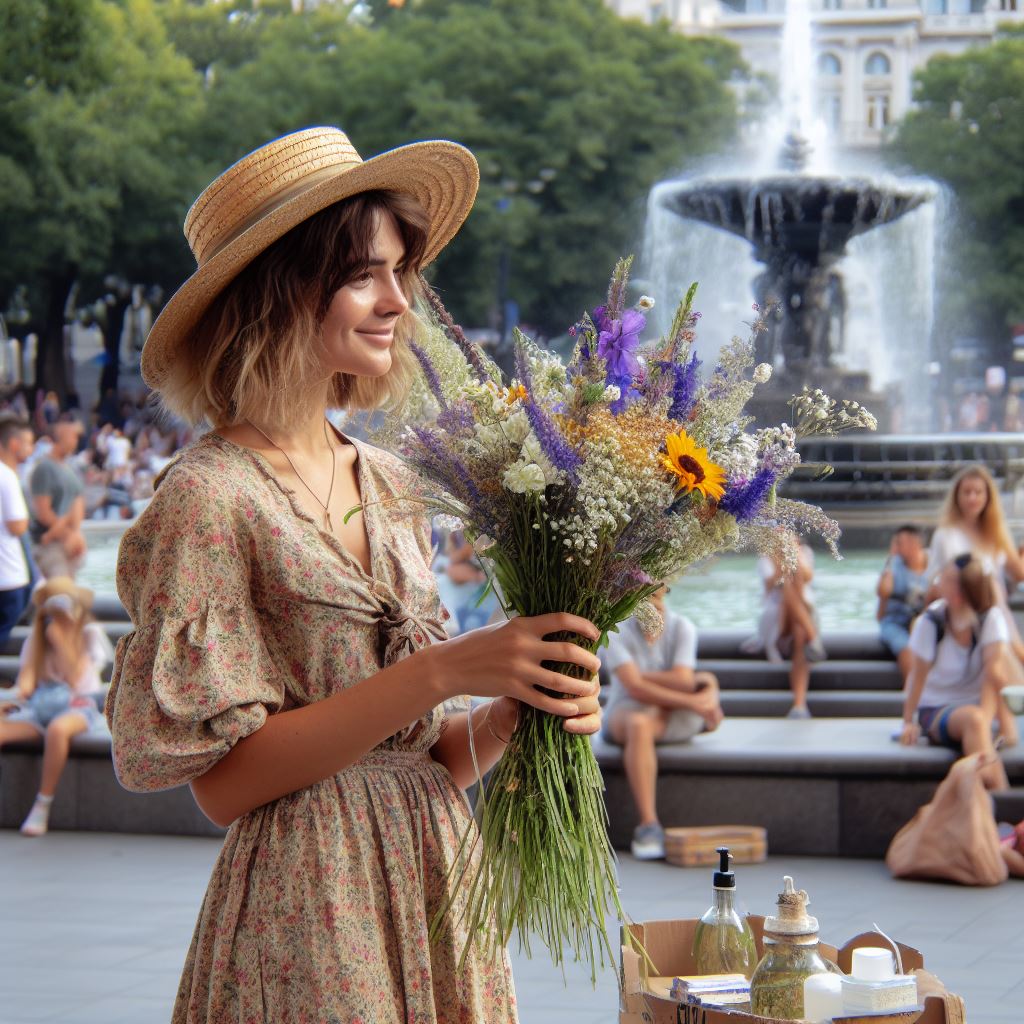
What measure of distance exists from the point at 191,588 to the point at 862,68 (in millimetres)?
84165

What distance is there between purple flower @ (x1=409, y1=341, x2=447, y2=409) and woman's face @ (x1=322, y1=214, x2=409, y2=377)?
100mm

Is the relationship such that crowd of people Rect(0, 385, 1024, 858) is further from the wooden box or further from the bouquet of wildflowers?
the bouquet of wildflowers

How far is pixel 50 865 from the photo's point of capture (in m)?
7.80

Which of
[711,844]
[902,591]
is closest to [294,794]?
[711,844]

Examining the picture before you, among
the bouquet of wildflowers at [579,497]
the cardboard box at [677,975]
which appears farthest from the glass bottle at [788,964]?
the bouquet of wildflowers at [579,497]

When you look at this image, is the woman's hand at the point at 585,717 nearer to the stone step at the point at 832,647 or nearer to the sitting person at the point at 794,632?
the sitting person at the point at 794,632

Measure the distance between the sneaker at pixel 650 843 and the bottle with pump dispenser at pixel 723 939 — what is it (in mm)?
4909

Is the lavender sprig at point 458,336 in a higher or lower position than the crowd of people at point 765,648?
higher

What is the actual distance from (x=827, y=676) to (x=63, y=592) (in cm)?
413

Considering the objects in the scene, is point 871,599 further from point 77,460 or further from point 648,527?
point 77,460

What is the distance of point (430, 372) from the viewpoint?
2354 millimetres

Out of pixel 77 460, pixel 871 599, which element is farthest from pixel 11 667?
pixel 77 460

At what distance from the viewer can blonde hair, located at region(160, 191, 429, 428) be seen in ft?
7.94

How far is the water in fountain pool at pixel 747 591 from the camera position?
1262cm
